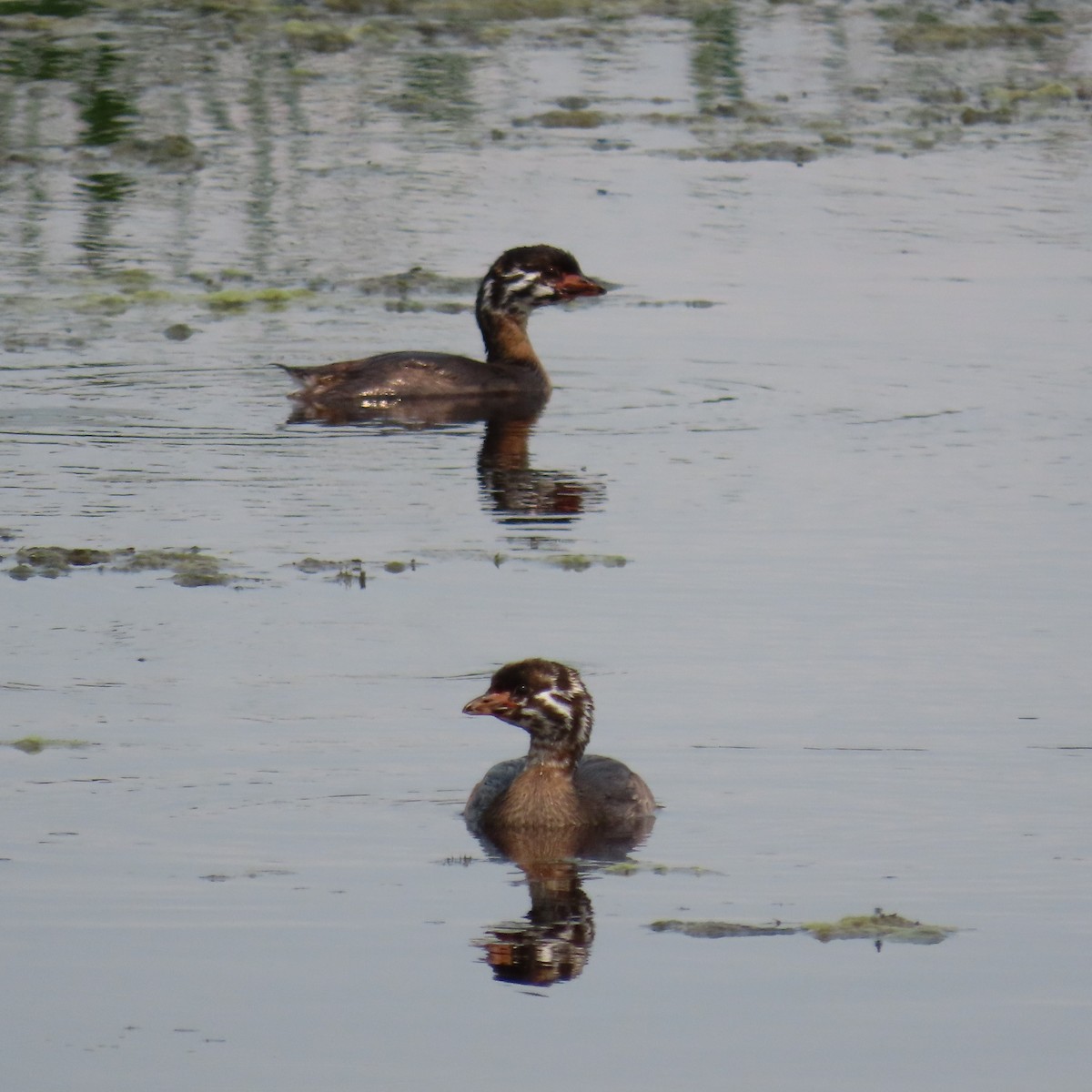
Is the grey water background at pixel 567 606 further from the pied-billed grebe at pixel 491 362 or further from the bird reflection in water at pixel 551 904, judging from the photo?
the pied-billed grebe at pixel 491 362

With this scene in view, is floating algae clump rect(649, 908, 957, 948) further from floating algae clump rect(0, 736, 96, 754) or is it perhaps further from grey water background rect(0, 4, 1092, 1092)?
floating algae clump rect(0, 736, 96, 754)

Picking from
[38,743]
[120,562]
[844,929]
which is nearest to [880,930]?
[844,929]

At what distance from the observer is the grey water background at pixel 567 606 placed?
25.8ft

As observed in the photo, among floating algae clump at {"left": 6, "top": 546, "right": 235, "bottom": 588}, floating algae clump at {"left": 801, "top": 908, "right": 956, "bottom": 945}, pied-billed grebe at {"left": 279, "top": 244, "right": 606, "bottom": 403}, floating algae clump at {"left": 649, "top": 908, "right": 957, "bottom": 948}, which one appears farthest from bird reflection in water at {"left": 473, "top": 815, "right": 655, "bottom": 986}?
pied-billed grebe at {"left": 279, "top": 244, "right": 606, "bottom": 403}

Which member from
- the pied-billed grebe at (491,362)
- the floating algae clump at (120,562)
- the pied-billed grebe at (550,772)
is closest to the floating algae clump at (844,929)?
the pied-billed grebe at (550,772)

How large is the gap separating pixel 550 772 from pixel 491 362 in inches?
335

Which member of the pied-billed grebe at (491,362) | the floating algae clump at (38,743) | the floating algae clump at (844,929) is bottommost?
the pied-billed grebe at (491,362)

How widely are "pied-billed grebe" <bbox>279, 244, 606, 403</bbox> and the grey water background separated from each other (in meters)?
0.34

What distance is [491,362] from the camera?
18.2m

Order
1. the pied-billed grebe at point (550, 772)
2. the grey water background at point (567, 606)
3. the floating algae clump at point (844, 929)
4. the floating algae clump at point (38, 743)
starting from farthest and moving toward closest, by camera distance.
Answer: the floating algae clump at point (38, 743) → the pied-billed grebe at point (550, 772) → the floating algae clump at point (844, 929) → the grey water background at point (567, 606)

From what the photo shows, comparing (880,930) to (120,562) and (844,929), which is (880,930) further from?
(120,562)

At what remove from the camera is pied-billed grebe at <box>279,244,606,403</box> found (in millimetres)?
16969

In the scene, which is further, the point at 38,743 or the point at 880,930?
the point at 38,743

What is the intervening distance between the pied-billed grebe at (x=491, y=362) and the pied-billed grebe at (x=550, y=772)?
698 centimetres
